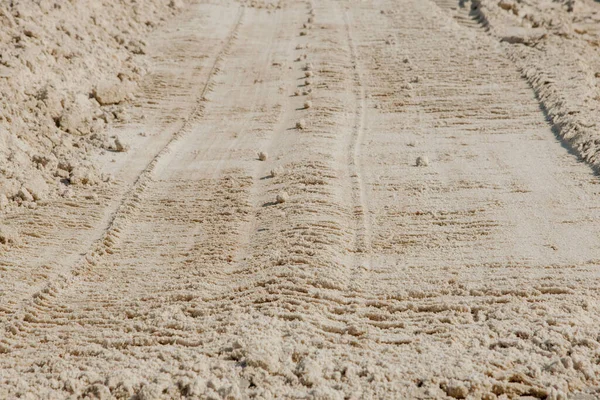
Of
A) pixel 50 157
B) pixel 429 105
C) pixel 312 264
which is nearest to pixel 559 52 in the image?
pixel 429 105

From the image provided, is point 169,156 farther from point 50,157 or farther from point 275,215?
point 275,215

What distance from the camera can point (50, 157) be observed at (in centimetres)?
758

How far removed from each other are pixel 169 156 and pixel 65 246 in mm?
2295

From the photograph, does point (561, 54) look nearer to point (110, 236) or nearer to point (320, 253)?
point (320, 253)

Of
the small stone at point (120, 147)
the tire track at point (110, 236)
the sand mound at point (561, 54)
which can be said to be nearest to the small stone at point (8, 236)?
the tire track at point (110, 236)

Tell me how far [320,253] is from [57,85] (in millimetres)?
5330

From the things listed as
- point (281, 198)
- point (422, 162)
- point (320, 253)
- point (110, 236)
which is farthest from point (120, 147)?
point (422, 162)

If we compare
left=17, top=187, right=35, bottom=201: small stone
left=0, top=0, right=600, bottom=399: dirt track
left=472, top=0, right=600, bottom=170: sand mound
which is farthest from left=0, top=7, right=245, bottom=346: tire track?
left=472, top=0, right=600, bottom=170: sand mound

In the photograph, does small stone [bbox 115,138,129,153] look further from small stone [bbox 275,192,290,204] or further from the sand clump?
small stone [bbox 275,192,290,204]

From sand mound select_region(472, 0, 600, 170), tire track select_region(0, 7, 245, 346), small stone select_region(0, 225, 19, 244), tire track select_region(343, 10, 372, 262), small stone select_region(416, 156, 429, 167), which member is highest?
sand mound select_region(472, 0, 600, 170)

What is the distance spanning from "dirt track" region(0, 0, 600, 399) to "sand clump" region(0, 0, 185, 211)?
454 millimetres

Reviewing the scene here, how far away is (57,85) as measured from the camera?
357 inches

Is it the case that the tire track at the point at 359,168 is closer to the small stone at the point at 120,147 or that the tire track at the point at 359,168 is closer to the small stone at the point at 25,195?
the small stone at the point at 120,147

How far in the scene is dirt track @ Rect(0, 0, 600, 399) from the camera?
4309mm
